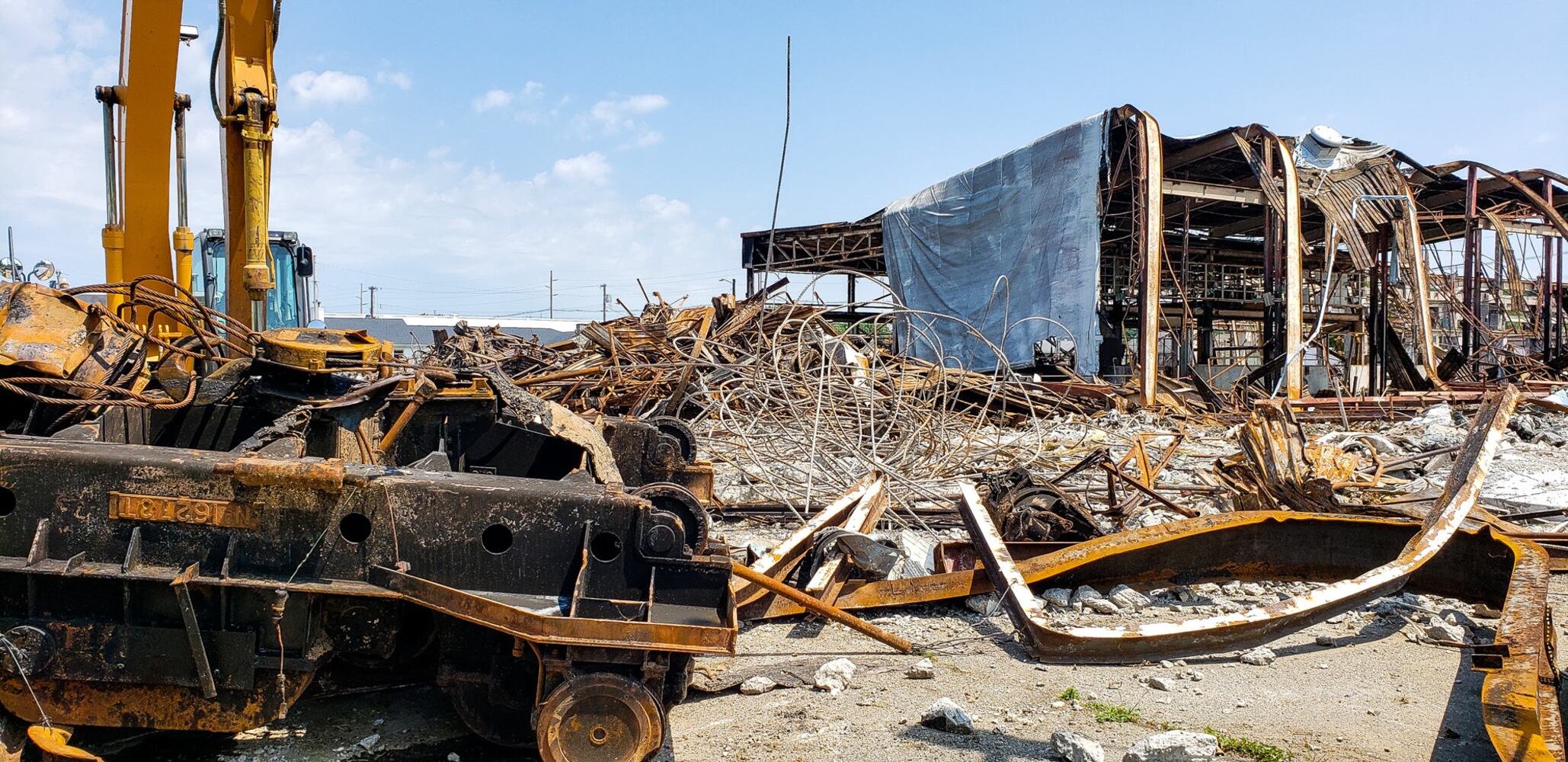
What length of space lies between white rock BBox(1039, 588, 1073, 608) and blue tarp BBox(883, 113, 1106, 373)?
828 cm

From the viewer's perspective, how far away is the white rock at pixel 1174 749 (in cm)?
261

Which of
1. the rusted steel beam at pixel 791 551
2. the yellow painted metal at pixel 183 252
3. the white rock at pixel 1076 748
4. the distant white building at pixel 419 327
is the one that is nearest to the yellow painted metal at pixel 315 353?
the rusted steel beam at pixel 791 551

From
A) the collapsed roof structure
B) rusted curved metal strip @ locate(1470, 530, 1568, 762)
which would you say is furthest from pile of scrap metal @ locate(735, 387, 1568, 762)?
the collapsed roof structure

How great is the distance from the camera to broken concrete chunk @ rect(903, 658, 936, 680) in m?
3.51

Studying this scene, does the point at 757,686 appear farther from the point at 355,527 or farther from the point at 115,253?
the point at 115,253

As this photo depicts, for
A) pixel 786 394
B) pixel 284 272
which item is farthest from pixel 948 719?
pixel 284 272

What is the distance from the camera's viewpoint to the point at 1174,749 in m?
2.63

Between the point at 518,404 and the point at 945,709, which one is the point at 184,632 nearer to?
the point at 518,404

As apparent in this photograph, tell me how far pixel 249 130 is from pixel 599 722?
4.49m

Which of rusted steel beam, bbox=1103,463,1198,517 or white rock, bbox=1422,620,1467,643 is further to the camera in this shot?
rusted steel beam, bbox=1103,463,1198,517

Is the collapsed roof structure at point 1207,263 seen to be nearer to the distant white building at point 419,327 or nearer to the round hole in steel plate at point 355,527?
the round hole in steel plate at point 355,527

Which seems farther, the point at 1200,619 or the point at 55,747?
the point at 1200,619

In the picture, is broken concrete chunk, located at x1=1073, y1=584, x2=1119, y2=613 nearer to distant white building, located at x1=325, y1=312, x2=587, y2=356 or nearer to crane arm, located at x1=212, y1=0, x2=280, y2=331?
crane arm, located at x1=212, y1=0, x2=280, y2=331

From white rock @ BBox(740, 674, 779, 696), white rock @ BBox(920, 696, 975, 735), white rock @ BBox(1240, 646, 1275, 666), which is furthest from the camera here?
white rock @ BBox(1240, 646, 1275, 666)
